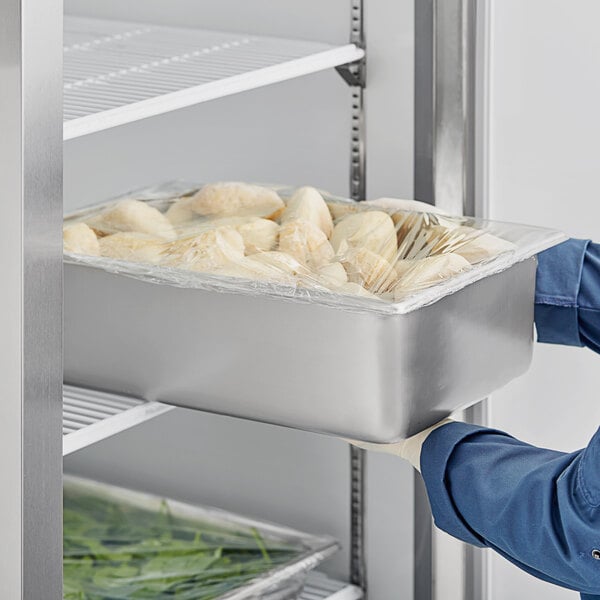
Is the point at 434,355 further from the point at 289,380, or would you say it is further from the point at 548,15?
the point at 548,15

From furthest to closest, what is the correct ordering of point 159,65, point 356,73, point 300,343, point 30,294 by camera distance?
point 356,73 → point 159,65 → point 300,343 → point 30,294

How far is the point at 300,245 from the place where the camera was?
3.87 ft

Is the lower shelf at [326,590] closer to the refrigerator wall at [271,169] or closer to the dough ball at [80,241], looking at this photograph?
the refrigerator wall at [271,169]

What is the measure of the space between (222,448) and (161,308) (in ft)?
2.13

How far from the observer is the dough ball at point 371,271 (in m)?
1.10

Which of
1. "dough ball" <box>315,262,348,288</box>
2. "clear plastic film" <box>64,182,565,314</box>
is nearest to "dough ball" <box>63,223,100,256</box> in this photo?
"clear plastic film" <box>64,182,565,314</box>

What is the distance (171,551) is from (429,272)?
27.2 inches

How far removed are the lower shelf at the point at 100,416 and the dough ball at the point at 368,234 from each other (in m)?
0.24

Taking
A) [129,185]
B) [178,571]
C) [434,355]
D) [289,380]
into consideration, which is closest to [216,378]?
[289,380]

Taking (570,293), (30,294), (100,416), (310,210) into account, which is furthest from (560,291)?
(30,294)

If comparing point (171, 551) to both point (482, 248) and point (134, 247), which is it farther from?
point (482, 248)

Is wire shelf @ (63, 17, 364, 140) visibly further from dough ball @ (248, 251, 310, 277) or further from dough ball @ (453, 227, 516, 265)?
dough ball @ (453, 227, 516, 265)

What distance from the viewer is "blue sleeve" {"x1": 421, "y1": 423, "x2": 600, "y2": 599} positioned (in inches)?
39.9

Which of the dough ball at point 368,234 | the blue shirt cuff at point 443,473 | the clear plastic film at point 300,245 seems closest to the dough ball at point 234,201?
the clear plastic film at point 300,245
